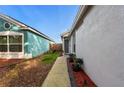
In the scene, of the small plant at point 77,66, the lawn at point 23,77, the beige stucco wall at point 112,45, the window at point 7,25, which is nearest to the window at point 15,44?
the window at point 7,25

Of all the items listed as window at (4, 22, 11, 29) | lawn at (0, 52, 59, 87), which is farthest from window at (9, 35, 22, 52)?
lawn at (0, 52, 59, 87)

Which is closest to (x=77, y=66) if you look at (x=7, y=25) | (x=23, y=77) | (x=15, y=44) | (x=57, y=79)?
(x=57, y=79)

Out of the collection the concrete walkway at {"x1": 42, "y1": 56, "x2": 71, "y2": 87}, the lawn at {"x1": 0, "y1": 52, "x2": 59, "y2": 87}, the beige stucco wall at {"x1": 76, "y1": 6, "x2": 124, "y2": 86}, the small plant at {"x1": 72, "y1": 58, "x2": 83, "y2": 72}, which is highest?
the beige stucco wall at {"x1": 76, "y1": 6, "x2": 124, "y2": 86}

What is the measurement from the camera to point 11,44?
1372cm

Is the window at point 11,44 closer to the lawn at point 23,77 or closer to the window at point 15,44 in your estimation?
the window at point 15,44

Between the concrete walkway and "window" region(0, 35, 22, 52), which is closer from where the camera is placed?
the concrete walkway

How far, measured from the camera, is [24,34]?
13.7 meters

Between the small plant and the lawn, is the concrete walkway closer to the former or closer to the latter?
the lawn

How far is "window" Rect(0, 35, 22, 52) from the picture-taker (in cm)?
1366

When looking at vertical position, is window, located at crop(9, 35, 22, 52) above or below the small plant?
above

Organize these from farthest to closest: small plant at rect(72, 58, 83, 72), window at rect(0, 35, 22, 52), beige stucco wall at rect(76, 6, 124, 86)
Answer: window at rect(0, 35, 22, 52) → small plant at rect(72, 58, 83, 72) → beige stucco wall at rect(76, 6, 124, 86)

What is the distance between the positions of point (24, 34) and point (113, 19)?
Result: 37.4ft

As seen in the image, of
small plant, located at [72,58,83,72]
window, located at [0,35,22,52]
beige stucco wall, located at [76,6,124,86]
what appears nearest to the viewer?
beige stucco wall, located at [76,6,124,86]

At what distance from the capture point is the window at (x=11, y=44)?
13.7 m
